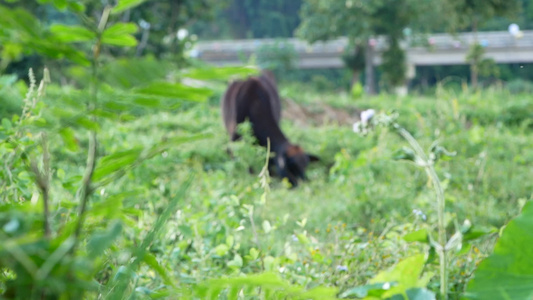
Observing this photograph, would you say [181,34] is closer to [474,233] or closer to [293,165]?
[293,165]

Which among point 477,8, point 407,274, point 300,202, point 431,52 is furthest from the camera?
point 431,52

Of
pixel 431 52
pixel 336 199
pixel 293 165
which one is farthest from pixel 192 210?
pixel 431 52

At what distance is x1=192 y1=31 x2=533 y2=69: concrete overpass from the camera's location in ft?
132

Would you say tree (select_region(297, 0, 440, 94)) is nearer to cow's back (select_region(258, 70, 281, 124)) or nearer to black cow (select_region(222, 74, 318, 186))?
cow's back (select_region(258, 70, 281, 124))

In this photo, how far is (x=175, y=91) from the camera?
32.7 inches

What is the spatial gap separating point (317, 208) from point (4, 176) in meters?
3.29

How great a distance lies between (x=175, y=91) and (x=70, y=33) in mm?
151

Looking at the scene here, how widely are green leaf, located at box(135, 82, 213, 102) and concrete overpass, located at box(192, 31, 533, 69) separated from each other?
34.7 meters

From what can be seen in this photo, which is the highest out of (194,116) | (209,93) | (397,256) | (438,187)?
(209,93)

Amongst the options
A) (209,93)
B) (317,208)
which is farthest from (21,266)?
(317,208)

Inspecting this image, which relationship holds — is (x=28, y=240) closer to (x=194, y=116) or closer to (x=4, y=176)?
(x=4, y=176)

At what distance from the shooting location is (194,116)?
10.9 meters

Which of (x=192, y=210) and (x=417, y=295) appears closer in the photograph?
(x=417, y=295)

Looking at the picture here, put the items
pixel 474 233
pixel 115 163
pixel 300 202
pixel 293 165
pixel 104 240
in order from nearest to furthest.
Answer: pixel 104 240 < pixel 115 163 < pixel 474 233 < pixel 300 202 < pixel 293 165
